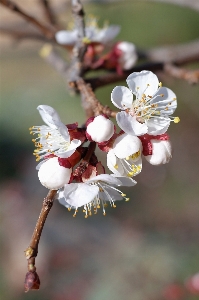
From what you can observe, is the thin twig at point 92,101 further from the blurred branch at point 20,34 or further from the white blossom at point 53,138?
the blurred branch at point 20,34

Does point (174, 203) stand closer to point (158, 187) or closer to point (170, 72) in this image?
point (158, 187)

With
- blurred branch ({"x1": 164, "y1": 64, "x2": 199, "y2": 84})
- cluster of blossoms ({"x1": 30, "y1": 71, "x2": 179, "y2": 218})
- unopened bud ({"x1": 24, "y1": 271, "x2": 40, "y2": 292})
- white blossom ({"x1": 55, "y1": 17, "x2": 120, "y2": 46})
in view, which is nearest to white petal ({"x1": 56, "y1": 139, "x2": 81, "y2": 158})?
cluster of blossoms ({"x1": 30, "y1": 71, "x2": 179, "y2": 218})

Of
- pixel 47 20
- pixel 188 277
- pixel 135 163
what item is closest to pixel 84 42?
pixel 135 163

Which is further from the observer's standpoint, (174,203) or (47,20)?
(174,203)

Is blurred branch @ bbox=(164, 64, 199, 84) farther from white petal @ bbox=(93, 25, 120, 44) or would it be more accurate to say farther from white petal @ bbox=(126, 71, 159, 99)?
white petal @ bbox=(126, 71, 159, 99)

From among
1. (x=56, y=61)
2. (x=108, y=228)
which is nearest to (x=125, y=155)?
(x=56, y=61)

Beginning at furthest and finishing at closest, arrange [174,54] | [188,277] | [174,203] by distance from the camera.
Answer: [174,203]
[188,277]
[174,54]

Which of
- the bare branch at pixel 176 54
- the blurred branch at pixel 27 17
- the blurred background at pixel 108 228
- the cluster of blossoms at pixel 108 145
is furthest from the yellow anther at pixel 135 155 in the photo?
the blurred background at pixel 108 228
